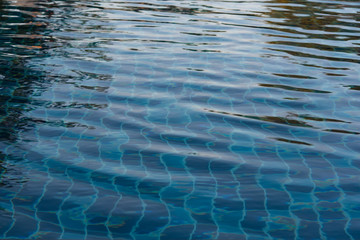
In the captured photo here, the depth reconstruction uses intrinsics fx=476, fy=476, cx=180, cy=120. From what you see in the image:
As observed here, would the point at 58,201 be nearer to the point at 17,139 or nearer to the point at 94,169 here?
the point at 94,169

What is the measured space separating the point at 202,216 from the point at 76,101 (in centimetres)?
206

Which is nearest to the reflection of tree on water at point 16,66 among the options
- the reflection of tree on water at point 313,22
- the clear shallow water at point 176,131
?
the clear shallow water at point 176,131

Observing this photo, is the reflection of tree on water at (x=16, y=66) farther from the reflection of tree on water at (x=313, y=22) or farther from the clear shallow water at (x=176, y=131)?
the reflection of tree on water at (x=313, y=22)

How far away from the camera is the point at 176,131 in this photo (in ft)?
12.7

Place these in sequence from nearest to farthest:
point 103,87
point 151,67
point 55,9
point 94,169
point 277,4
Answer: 1. point 94,169
2. point 103,87
3. point 151,67
4. point 55,9
5. point 277,4

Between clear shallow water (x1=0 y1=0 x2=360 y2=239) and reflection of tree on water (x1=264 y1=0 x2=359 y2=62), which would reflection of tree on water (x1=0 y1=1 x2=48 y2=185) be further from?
reflection of tree on water (x1=264 y1=0 x2=359 y2=62)

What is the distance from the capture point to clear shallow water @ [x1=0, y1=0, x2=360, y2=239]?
107 inches

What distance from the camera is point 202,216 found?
2756 millimetres

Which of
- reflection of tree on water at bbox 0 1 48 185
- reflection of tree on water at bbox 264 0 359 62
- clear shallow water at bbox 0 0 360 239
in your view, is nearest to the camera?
clear shallow water at bbox 0 0 360 239

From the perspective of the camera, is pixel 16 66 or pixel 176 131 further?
pixel 16 66

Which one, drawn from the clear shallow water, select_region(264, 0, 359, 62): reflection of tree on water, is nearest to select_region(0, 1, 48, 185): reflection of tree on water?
the clear shallow water

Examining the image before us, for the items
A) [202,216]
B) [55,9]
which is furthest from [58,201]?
[55,9]

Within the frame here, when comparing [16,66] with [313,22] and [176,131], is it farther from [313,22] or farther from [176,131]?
[313,22]

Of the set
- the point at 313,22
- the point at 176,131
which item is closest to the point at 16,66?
the point at 176,131
